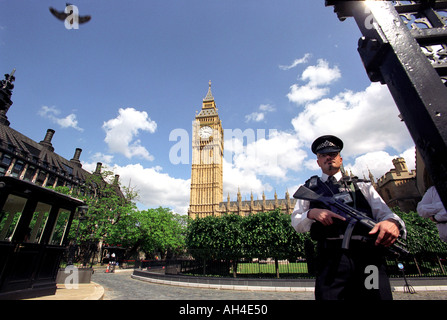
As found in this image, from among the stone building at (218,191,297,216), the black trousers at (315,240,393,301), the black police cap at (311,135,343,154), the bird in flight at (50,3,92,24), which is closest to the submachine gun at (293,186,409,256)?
the black trousers at (315,240,393,301)

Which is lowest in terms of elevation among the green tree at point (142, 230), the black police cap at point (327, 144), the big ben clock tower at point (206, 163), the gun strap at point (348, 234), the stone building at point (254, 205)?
the gun strap at point (348, 234)

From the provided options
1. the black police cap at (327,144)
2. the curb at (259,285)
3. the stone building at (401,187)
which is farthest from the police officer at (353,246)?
the stone building at (401,187)

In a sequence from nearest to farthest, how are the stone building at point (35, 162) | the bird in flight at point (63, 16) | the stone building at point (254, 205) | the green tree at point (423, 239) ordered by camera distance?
the bird in flight at point (63, 16) → the green tree at point (423, 239) → the stone building at point (35, 162) → the stone building at point (254, 205)

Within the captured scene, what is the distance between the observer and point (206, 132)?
77.0 metres

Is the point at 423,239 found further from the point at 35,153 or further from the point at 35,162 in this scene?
the point at 35,153

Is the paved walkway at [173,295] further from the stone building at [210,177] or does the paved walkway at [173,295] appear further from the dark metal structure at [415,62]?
the stone building at [210,177]

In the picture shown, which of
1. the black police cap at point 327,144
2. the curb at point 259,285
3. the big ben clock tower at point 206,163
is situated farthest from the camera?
the big ben clock tower at point 206,163

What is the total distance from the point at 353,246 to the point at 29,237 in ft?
32.9


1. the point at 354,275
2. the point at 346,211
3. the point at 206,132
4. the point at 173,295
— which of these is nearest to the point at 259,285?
the point at 173,295

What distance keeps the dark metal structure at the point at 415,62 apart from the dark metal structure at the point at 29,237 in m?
9.57

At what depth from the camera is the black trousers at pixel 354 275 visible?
1.87 meters
